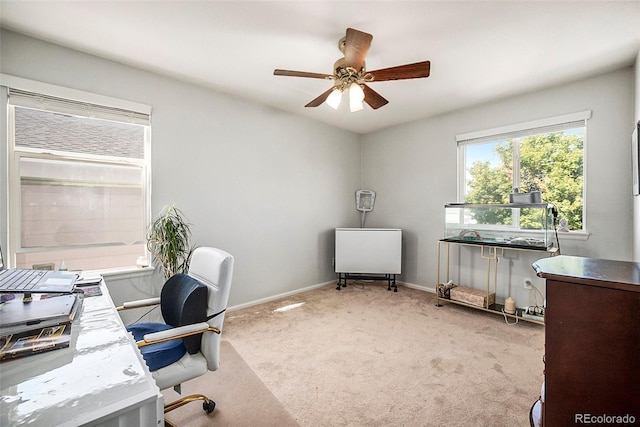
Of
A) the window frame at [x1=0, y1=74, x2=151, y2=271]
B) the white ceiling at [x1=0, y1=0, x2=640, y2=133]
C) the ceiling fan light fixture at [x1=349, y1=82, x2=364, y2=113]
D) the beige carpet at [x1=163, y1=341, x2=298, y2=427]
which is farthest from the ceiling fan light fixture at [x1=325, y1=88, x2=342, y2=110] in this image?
the beige carpet at [x1=163, y1=341, x2=298, y2=427]

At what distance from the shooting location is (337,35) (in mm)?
2117

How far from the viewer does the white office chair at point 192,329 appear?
1.35 metres

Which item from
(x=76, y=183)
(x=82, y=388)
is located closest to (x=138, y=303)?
(x=82, y=388)

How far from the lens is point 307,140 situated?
411 cm

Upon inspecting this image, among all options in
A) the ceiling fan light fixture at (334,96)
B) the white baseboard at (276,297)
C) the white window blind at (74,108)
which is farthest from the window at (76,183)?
the ceiling fan light fixture at (334,96)

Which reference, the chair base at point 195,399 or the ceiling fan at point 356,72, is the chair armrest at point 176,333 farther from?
the ceiling fan at point 356,72

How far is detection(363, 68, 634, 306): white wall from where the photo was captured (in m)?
2.65

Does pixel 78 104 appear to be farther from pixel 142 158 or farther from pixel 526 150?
pixel 526 150

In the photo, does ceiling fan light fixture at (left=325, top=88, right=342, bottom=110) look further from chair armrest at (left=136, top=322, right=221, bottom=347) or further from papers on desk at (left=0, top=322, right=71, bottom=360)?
papers on desk at (left=0, top=322, right=71, bottom=360)

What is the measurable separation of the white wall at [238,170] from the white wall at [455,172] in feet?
2.36

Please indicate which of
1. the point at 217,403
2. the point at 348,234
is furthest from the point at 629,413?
the point at 348,234

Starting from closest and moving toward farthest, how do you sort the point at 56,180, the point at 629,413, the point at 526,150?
the point at 629,413 → the point at 56,180 → the point at 526,150

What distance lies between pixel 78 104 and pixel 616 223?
16.3 feet

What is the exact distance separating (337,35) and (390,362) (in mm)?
2564
